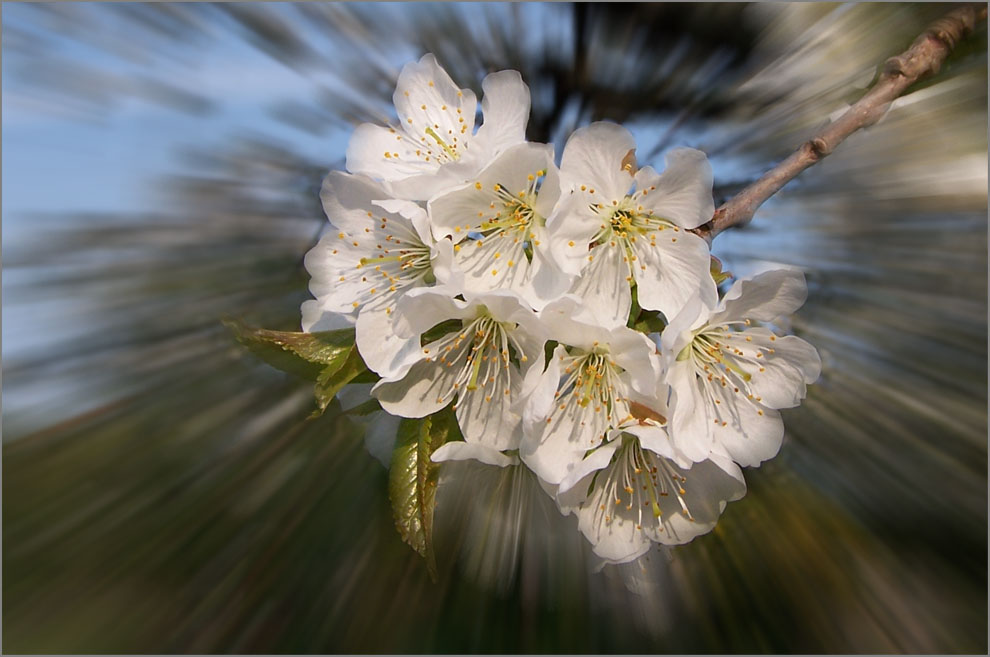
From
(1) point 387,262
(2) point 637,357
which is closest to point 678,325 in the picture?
(2) point 637,357

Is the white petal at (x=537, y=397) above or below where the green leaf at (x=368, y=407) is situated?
above

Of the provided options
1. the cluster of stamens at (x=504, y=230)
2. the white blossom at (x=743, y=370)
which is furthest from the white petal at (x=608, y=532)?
the cluster of stamens at (x=504, y=230)

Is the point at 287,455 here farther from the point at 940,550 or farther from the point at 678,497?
the point at 940,550

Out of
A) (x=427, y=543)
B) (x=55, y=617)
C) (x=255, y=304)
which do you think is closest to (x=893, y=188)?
(x=427, y=543)

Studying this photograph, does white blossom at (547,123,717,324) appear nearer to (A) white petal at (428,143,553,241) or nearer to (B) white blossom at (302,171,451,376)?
(A) white petal at (428,143,553,241)

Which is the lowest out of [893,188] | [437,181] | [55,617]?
[55,617]

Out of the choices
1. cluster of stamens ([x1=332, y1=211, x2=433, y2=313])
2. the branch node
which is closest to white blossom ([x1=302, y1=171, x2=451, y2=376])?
cluster of stamens ([x1=332, y1=211, x2=433, y2=313])

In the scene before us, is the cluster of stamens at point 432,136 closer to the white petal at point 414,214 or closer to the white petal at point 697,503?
the white petal at point 414,214
